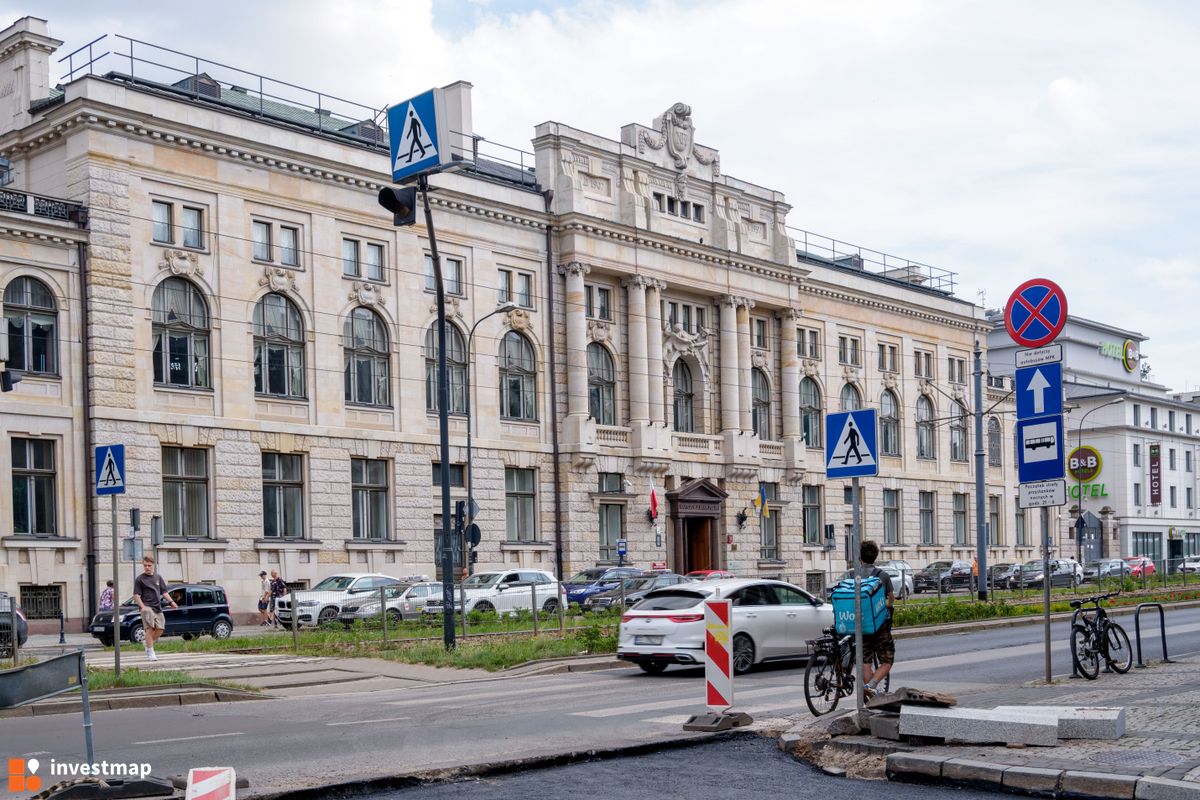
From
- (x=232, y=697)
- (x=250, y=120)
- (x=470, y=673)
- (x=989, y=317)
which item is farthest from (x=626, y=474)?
(x=989, y=317)

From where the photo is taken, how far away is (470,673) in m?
22.9

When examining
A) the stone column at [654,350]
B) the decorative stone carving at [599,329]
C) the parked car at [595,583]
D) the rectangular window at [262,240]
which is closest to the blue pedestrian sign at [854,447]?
the parked car at [595,583]

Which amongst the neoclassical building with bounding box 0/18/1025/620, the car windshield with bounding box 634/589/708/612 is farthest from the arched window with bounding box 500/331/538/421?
the car windshield with bounding box 634/589/708/612

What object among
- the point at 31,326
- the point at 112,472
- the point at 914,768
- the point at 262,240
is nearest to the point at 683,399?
the point at 262,240

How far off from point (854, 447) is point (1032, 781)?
15.1 ft

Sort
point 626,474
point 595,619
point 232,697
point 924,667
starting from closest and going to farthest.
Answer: point 232,697, point 924,667, point 595,619, point 626,474

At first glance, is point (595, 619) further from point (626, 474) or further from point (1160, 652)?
point (626, 474)

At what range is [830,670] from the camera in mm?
14914

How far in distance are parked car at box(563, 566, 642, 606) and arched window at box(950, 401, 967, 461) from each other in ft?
116

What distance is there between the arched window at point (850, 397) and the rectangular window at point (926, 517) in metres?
7.24

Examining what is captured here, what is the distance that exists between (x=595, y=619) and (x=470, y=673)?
9.65m

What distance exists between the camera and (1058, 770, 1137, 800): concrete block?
30.2ft

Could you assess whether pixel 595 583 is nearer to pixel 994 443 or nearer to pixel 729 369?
pixel 729 369

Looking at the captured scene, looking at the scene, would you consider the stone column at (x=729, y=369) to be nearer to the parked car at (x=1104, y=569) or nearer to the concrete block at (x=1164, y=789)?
the parked car at (x=1104, y=569)
